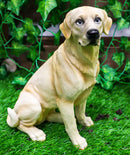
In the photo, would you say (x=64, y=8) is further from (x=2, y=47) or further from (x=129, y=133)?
(x=129, y=133)

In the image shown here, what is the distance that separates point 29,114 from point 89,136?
0.62 metres

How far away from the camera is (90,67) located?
1601 mm

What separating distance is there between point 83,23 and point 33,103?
2.75 feet

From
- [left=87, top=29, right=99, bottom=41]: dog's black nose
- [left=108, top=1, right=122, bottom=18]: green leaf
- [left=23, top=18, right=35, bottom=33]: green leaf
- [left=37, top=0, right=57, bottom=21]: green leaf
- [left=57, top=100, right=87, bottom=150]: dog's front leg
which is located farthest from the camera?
[left=23, top=18, right=35, bottom=33]: green leaf

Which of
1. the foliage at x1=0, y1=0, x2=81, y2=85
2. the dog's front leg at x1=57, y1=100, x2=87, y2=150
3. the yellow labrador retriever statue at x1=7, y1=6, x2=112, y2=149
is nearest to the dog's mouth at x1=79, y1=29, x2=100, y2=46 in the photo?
the yellow labrador retriever statue at x1=7, y1=6, x2=112, y2=149

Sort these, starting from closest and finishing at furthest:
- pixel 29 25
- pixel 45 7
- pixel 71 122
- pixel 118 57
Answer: pixel 71 122, pixel 45 7, pixel 29 25, pixel 118 57

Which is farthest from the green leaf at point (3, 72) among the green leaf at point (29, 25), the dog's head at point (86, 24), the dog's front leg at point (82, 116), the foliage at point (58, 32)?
the dog's head at point (86, 24)

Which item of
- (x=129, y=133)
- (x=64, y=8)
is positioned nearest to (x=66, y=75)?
(x=129, y=133)

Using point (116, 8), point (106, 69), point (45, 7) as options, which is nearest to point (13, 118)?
point (45, 7)

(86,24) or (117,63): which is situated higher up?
(86,24)

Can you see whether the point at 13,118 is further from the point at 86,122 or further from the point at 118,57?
the point at 118,57

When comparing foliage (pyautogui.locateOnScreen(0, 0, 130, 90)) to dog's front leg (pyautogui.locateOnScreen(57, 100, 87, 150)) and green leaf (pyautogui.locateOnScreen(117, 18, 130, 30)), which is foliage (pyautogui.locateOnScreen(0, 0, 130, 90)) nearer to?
green leaf (pyautogui.locateOnScreen(117, 18, 130, 30))

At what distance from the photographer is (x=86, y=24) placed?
137 cm

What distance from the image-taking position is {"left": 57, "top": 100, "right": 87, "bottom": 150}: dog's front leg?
168cm
